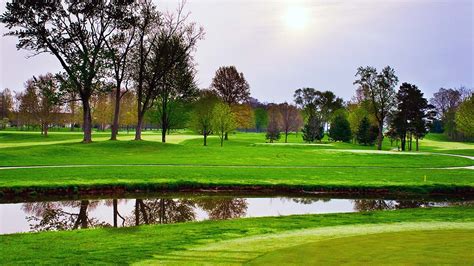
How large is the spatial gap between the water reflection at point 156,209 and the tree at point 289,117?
3843 inches

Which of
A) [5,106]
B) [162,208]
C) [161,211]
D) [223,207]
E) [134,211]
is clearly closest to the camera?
[134,211]

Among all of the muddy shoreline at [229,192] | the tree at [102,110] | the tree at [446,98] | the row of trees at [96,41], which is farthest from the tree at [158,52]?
the tree at [446,98]

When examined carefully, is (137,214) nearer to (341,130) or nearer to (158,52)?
(158,52)

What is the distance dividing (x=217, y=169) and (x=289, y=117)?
328 feet

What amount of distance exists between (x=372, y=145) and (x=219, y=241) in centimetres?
8630

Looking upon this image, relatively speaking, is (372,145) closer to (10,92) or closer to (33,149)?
(33,149)

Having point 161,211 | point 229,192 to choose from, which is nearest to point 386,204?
point 229,192

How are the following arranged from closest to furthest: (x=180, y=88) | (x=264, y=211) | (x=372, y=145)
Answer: (x=264, y=211) → (x=180, y=88) → (x=372, y=145)

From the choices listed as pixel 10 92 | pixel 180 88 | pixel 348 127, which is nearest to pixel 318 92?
pixel 348 127

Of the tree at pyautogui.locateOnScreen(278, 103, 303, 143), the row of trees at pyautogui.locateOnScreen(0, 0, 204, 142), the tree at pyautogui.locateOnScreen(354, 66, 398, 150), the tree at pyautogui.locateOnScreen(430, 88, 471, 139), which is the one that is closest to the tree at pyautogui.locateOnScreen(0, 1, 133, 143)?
the row of trees at pyautogui.locateOnScreen(0, 0, 204, 142)

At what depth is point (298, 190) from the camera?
1213 inches

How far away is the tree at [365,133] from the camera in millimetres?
94631

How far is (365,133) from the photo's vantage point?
9506 cm

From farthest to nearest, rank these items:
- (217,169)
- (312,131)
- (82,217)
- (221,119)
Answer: (312,131) < (221,119) < (217,169) < (82,217)
